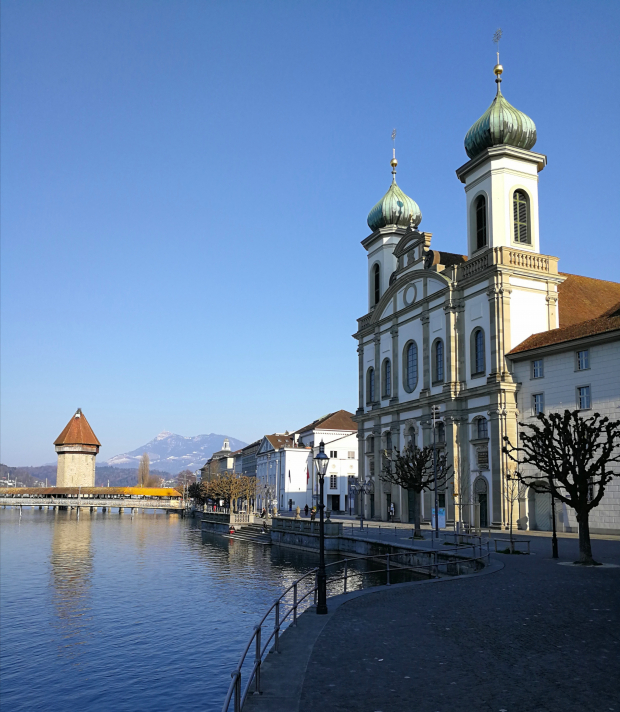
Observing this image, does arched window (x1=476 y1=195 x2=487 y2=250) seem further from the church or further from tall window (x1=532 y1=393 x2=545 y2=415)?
tall window (x1=532 y1=393 x2=545 y2=415)

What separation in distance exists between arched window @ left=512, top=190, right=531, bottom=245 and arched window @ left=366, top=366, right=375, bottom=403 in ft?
64.2

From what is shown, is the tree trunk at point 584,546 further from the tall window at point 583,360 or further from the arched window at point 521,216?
the arched window at point 521,216

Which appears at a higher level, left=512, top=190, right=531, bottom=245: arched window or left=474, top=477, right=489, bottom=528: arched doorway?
left=512, top=190, right=531, bottom=245: arched window

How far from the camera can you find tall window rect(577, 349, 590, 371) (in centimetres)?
4103

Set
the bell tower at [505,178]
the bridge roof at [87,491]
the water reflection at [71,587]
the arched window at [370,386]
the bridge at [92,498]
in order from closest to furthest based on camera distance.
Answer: the water reflection at [71,587], the bell tower at [505,178], the arched window at [370,386], the bridge at [92,498], the bridge roof at [87,491]

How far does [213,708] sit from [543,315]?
37.8m

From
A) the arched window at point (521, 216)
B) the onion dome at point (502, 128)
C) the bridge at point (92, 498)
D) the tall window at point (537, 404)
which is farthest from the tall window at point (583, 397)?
the bridge at point (92, 498)

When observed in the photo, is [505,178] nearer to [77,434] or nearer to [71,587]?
[71,587]

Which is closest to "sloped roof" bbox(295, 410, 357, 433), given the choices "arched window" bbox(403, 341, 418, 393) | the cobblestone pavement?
"arched window" bbox(403, 341, 418, 393)

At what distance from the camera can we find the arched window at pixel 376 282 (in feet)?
224

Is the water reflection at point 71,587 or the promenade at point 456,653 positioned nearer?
the promenade at point 456,653

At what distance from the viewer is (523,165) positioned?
51.4m

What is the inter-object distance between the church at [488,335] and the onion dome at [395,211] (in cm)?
868

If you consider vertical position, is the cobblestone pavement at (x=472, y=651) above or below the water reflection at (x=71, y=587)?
above
